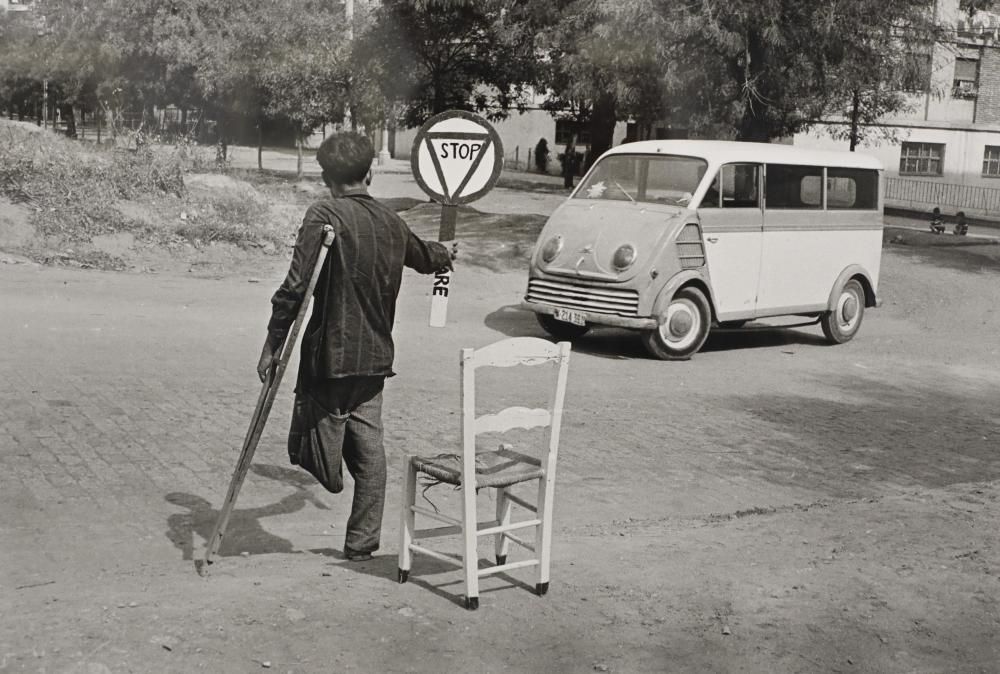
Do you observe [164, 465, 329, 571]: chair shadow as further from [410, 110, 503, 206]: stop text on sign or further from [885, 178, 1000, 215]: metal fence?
[885, 178, 1000, 215]: metal fence

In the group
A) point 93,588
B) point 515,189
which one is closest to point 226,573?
point 93,588

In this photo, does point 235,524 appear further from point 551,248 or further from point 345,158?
point 551,248

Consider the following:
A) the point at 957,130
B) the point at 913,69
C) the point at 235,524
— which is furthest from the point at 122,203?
the point at 957,130

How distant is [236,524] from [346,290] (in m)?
1.87

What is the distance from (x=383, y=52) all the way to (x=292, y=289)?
2026cm

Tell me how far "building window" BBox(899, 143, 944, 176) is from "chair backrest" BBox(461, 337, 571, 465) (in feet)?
137

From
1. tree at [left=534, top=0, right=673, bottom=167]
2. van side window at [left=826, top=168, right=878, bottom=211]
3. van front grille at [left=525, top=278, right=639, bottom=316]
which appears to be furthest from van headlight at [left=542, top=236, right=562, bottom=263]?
tree at [left=534, top=0, right=673, bottom=167]

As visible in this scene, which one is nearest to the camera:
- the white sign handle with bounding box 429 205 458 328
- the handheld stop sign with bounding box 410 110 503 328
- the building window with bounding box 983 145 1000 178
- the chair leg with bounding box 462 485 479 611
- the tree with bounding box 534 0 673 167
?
the chair leg with bounding box 462 485 479 611

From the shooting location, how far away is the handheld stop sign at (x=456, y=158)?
661 centimetres

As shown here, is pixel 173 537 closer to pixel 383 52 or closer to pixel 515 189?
pixel 383 52

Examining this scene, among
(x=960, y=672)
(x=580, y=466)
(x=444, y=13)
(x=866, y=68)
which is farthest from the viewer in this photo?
(x=444, y=13)

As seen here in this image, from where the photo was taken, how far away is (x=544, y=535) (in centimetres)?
523

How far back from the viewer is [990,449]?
30.0 ft

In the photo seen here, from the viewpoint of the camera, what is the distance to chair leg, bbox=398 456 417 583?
5312 millimetres
